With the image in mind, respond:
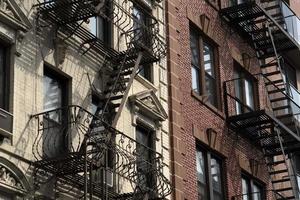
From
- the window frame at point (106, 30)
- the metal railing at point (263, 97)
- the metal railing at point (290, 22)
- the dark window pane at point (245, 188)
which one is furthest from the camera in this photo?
the metal railing at point (290, 22)

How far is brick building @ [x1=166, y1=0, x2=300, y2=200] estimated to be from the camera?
84.3ft

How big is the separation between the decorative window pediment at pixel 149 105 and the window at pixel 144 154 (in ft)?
1.39

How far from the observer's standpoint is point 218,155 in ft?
89.8

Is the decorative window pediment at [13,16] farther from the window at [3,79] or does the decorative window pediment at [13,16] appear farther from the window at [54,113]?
the window at [54,113]

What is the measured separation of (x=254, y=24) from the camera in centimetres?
3162

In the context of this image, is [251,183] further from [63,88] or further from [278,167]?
[63,88]

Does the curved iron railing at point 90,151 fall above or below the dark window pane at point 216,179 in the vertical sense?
below

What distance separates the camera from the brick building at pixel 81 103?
18344 millimetres

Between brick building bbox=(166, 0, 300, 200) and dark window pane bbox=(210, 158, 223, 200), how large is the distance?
0.10 feet

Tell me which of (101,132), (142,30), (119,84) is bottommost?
(101,132)

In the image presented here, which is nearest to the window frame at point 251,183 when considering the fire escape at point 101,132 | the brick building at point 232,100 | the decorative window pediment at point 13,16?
the brick building at point 232,100

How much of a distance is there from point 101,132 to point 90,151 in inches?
46.1

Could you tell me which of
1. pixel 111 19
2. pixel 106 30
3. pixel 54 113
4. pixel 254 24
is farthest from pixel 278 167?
pixel 54 113

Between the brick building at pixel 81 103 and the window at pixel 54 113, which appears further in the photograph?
the window at pixel 54 113
